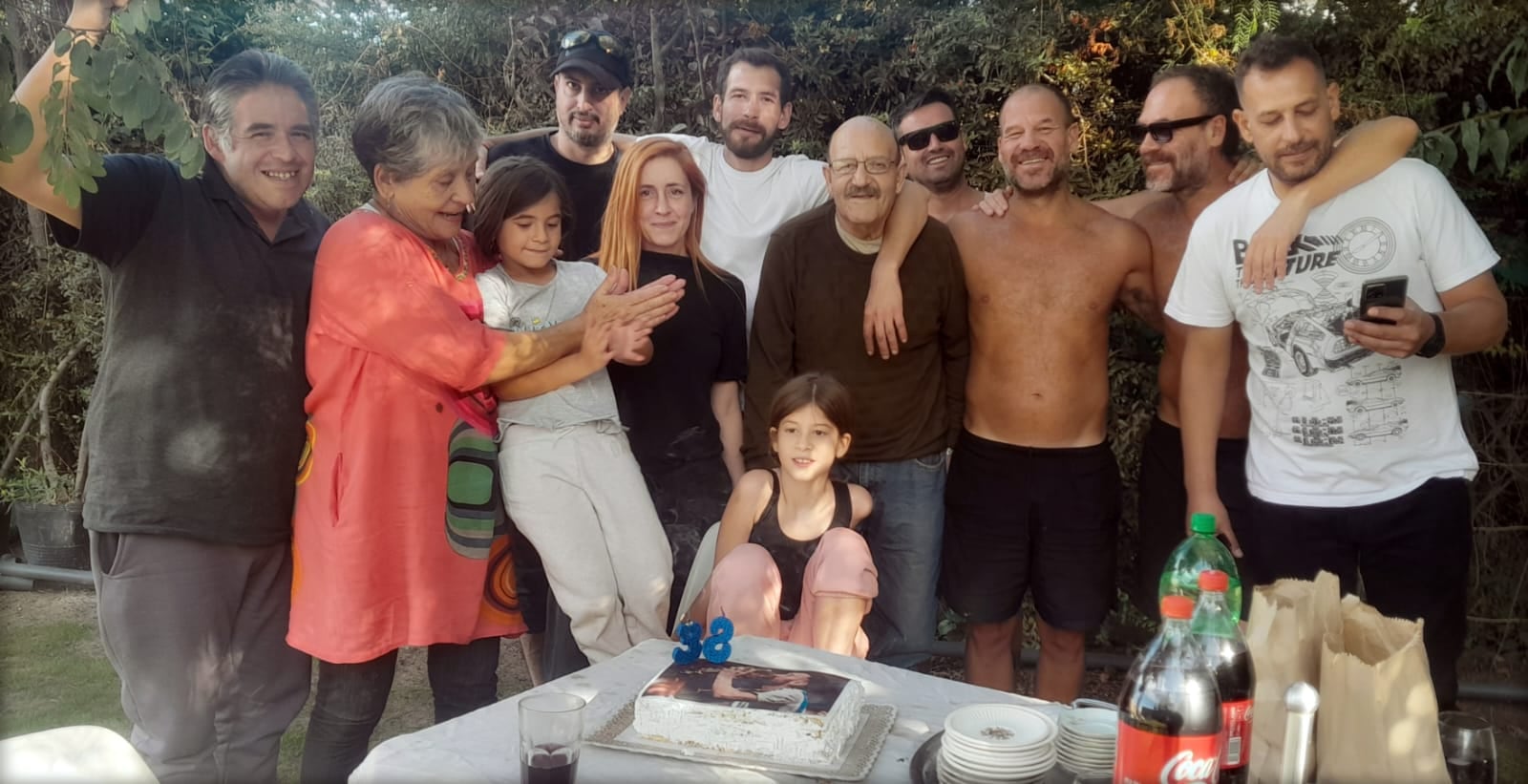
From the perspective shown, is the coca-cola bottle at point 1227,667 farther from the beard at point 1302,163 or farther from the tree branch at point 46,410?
the tree branch at point 46,410

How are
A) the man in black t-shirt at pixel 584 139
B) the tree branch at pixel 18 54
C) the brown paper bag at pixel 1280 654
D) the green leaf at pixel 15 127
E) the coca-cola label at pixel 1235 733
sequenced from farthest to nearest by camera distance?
1. the tree branch at pixel 18 54
2. the man in black t-shirt at pixel 584 139
3. the green leaf at pixel 15 127
4. the brown paper bag at pixel 1280 654
5. the coca-cola label at pixel 1235 733

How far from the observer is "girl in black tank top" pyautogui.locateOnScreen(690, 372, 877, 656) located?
271 centimetres

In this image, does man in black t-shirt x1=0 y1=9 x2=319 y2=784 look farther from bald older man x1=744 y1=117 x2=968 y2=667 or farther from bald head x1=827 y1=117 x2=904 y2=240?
bald head x1=827 y1=117 x2=904 y2=240

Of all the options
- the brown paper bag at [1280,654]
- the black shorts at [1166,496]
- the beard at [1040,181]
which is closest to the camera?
the brown paper bag at [1280,654]

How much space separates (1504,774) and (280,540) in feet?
12.1

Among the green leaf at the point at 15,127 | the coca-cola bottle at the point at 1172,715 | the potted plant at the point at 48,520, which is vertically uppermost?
the green leaf at the point at 15,127

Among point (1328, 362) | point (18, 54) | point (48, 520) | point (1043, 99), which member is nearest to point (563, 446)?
point (1043, 99)

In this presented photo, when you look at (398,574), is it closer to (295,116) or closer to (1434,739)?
(295,116)

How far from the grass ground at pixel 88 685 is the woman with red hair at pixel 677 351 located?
1.53m

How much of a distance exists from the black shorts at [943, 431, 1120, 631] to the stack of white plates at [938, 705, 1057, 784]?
152 cm

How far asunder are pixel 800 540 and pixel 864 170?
3.42ft

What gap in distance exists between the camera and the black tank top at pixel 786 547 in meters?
2.88

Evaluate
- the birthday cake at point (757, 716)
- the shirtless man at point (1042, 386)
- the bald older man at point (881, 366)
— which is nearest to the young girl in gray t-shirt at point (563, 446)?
the bald older man at point (881, 366)

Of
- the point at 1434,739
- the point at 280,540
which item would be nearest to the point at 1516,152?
the point at 1434,739
